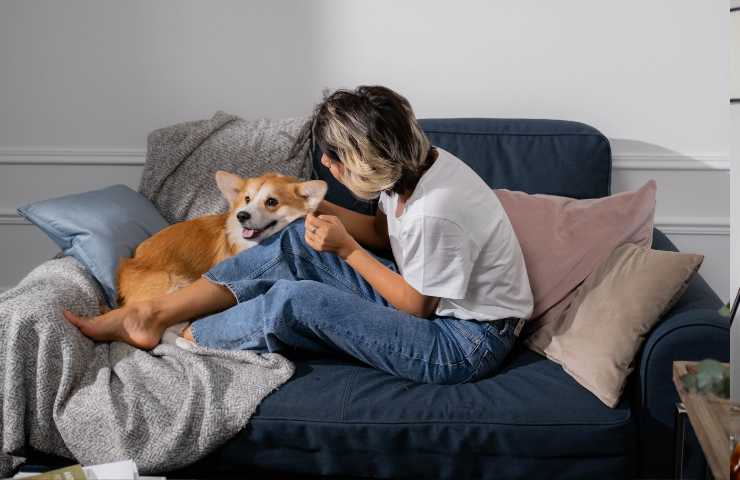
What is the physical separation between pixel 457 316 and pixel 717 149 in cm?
122

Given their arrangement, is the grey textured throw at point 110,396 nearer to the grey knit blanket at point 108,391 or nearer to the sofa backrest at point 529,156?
the grey knit blanket at point 108,391

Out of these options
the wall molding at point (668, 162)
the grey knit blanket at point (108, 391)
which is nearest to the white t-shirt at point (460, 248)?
the grey knit blanket at point (108, 391)

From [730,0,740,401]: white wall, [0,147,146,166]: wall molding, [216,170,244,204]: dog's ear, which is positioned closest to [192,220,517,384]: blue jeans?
[216,170,244,204]: dog's ear

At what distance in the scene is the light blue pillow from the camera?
82.6 inches

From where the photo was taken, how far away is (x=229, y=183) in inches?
84.6

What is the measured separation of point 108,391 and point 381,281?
631 millimetres

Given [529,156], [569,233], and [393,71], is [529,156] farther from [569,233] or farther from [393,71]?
[393,71]

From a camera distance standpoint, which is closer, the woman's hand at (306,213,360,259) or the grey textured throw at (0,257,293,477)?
the grey textured throw at (0,257,293,477)

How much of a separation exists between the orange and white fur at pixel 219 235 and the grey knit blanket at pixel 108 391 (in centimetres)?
17

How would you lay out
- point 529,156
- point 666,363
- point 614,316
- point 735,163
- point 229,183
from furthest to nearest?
point 529,156
point 229,183
point 614,316
point 666,363
point 735,163

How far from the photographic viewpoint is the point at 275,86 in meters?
2.64

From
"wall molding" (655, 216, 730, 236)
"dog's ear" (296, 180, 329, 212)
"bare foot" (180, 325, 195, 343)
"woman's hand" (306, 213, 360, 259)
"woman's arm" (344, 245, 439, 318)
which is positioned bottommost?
"wall molding" (655, 216, 730, 236)

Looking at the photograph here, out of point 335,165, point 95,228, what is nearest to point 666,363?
point 335,165

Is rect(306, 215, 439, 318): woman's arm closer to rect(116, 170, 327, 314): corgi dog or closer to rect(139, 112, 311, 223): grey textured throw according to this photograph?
rect(116, 170, 327, 314): corgi dog
